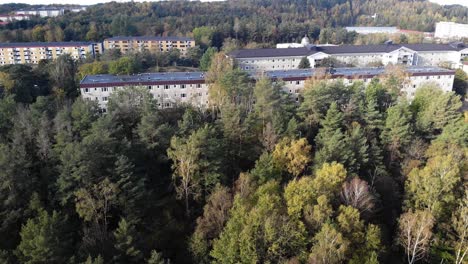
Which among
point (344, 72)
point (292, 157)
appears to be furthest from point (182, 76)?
point (344, 72)

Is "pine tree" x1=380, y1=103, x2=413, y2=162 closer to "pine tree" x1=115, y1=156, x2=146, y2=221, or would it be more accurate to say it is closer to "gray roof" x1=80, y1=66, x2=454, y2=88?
"gray roof" x1=80, y1=66, x2=454, y2=88

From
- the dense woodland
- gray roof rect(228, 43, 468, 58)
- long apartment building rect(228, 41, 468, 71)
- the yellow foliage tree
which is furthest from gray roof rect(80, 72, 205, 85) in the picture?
the yellow foliage tree

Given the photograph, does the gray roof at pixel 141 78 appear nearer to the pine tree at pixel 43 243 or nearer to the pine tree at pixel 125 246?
the pine tree at pixel 43 243

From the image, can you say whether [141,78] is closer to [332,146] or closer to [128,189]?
[128,189]

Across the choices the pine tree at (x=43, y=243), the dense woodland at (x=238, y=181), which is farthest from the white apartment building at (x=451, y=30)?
the pine tree at (x=43, y=243)

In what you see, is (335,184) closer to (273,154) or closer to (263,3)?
(273,154)

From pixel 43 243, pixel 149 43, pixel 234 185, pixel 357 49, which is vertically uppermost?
pixel 149 43

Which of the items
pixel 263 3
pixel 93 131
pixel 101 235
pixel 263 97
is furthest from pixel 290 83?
pixel 263 3
